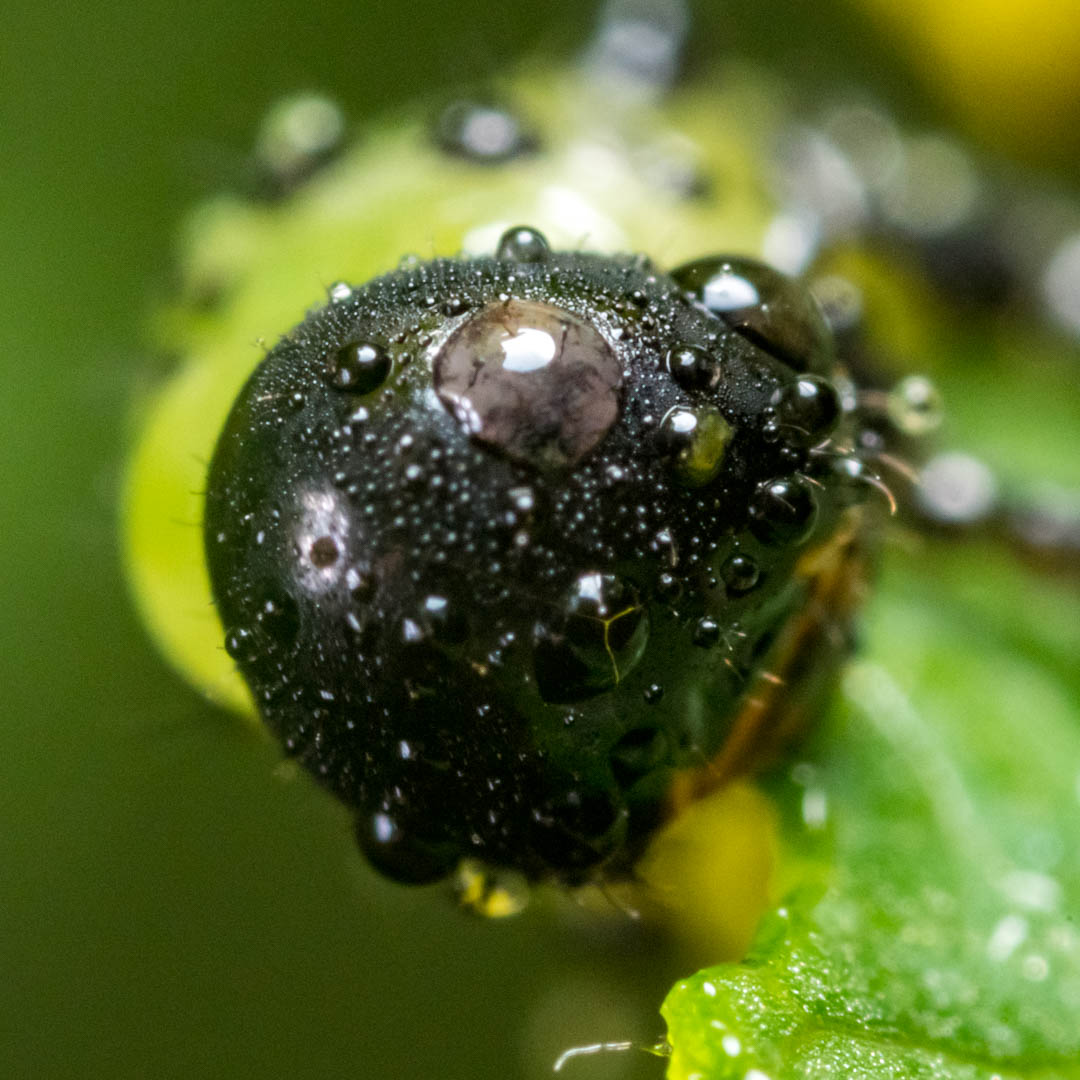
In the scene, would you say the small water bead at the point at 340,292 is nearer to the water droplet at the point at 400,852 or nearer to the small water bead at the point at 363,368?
the small water bead at the point at 363,368

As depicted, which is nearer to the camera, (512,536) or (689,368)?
(512,536)

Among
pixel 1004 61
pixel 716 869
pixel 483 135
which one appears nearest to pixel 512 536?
pixel 716 869

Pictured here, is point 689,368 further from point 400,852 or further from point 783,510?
point 400,852

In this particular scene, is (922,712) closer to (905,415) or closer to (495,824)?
→ (905,415)

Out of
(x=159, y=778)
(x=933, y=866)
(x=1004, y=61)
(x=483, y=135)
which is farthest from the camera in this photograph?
(x=1004, y=61)

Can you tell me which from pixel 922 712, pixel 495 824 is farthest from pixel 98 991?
pixel 495 824

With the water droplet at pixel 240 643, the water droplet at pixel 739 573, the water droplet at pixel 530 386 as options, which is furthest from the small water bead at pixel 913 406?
the water droplet at pixel 240 643

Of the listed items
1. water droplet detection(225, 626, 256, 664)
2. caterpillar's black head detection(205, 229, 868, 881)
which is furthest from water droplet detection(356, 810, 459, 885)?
water droplet detection(225, 626, 256, 664)
